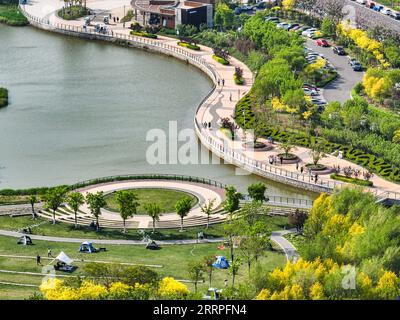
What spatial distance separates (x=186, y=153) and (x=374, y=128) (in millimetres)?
20587

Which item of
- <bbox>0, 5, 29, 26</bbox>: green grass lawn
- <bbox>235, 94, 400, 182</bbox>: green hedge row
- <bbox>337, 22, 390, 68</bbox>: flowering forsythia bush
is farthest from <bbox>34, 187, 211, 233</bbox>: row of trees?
<bbox>0, 5, 29, 26</bbox>: green grass lawn

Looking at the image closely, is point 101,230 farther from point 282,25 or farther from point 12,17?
point 12,17

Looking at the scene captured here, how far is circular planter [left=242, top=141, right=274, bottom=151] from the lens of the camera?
107562mm

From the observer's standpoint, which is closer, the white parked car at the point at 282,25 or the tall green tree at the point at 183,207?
the tall green tree at the point at 183,207

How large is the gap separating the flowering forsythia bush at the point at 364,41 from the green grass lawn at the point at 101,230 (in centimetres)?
5268

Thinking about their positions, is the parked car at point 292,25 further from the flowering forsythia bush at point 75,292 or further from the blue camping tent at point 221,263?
the flowering forsythia bush at point 75,292

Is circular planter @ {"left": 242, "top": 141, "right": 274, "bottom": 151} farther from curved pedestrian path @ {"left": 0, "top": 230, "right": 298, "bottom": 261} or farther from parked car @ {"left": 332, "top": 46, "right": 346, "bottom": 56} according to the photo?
parked car @ {"left": 332, "top": 46, "right": 346, "bottom": 56}

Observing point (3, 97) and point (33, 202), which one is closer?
point (33, 202)

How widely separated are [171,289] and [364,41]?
8424 centimetres

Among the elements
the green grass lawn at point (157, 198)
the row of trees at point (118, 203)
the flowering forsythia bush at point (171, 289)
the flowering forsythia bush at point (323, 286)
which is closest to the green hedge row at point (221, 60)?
the green grass lawn at point (157, 198)

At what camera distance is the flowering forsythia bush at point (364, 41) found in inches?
5354

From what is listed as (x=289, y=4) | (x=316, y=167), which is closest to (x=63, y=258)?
(x=316, y=167)

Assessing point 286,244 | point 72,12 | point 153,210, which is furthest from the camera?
point 72,12

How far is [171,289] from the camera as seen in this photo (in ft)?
211
